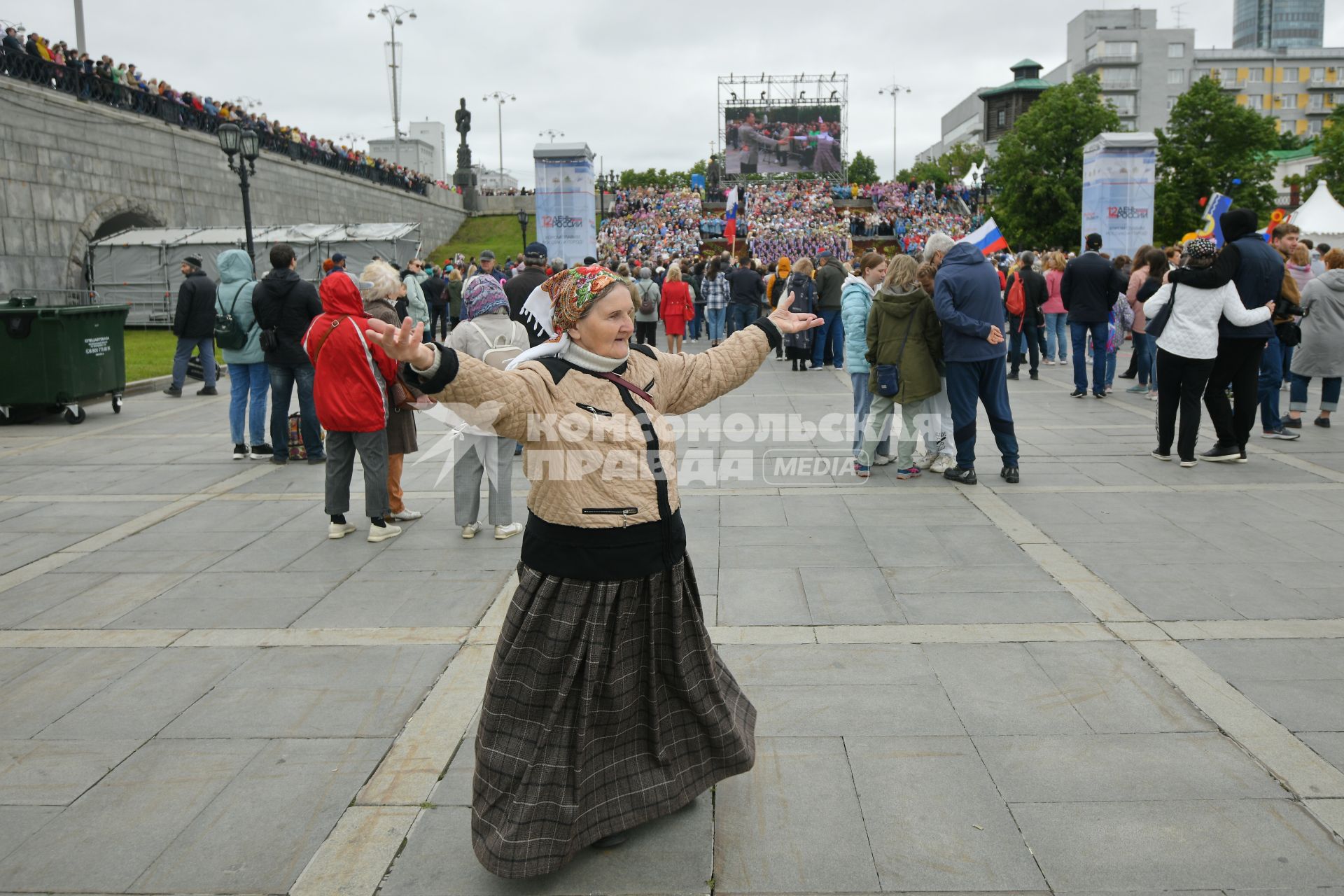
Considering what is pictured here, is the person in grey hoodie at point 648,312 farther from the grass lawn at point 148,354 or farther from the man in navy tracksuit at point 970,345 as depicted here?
the man in navy tracksuit at point 970,345

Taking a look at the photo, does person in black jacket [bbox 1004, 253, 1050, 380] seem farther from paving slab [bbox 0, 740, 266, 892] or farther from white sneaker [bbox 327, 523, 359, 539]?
paving slab [bbox 0, 740, 266, 892]

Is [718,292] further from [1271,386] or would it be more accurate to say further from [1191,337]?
[1191,337]

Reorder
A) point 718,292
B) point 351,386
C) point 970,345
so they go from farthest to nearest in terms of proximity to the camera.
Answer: point 718,292
point 970,345
point 351,386

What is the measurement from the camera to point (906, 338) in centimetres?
779

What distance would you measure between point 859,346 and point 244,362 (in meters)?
5.31

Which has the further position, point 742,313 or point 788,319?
point 742,313

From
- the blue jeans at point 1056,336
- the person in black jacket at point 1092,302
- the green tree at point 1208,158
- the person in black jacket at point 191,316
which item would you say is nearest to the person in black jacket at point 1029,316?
the blue jeans at point 1056,336

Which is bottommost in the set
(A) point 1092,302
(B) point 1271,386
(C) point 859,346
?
(B) point 1271,386

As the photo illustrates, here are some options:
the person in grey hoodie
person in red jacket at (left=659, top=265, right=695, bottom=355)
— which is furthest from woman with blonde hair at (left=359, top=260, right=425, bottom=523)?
person in red jacket at (left=659, top=265, right=695, bottom=355)

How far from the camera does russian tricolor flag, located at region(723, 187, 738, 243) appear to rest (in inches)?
1045

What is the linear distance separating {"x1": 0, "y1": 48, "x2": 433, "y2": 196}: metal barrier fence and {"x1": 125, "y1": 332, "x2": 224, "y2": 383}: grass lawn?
18.9 ft

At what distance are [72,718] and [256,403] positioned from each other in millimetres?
5887

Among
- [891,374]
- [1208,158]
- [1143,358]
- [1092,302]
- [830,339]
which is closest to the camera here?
[891,374]

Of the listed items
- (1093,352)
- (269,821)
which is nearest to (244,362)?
(269,821)
